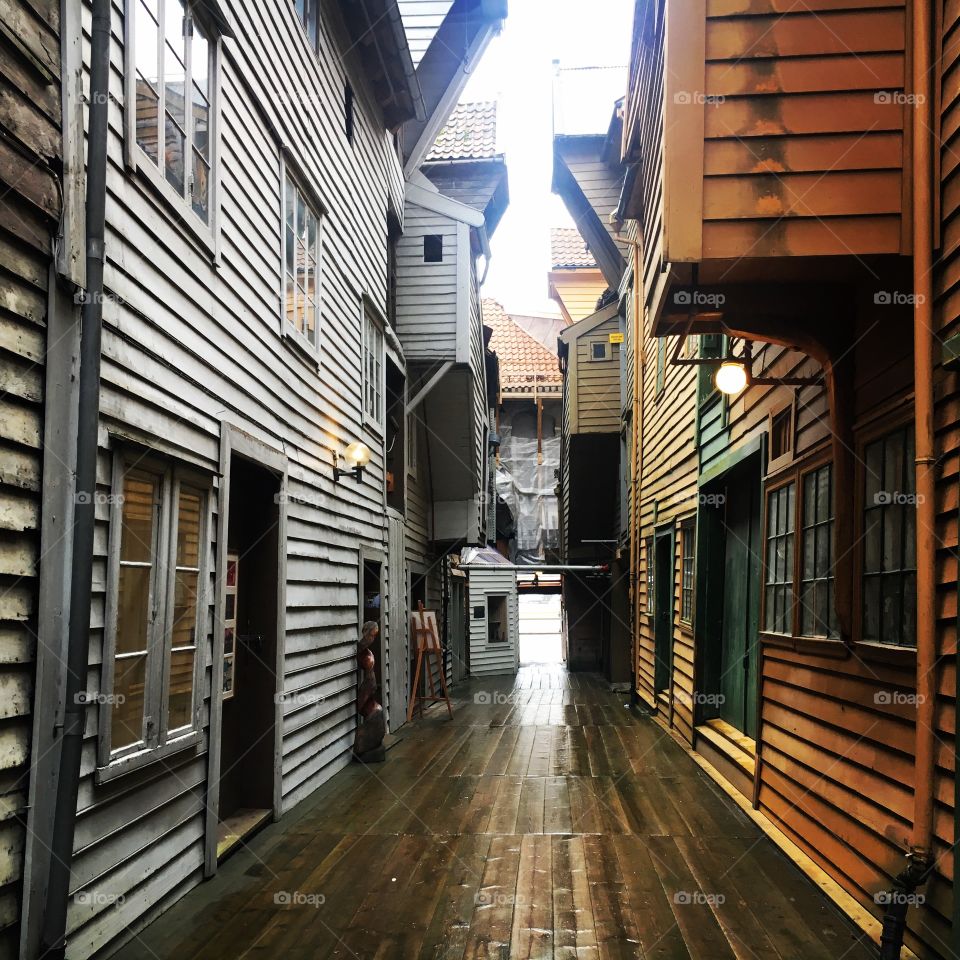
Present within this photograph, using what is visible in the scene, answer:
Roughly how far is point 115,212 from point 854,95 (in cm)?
331

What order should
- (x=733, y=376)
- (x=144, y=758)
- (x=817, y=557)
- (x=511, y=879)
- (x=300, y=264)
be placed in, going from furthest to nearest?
(x=300, y=264) < (x=733, y=376) < (x=817, y=557) < (x=511, y=879) < (x=144, y=758)

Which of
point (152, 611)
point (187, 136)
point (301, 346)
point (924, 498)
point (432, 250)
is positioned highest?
point (432, 250)

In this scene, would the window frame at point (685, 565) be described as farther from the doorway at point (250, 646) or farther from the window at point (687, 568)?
the doorway at point (250, 646)

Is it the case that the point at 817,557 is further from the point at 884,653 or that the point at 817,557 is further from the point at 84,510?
the point at 84,510

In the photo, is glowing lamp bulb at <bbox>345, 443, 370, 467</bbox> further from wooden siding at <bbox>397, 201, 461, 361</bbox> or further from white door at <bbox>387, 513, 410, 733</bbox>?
wooden siding at <bbox>397, 201, 461, 361</bbox>

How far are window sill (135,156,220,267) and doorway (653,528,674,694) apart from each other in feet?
24.3

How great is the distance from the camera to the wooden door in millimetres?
10141

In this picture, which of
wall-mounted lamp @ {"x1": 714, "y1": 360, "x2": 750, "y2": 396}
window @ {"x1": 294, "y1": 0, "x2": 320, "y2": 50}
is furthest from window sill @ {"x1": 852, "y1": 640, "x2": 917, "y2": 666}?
window @ {"x1": 294, "y1": 0, "x2": 320, "y2": 50}

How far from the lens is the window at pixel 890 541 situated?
13.0 ft

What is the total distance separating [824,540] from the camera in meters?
5.17

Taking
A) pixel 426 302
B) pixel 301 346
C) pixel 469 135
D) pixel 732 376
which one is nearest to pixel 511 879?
pixel 732 376

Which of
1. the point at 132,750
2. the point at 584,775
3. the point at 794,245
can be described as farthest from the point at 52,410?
the point at 584,775

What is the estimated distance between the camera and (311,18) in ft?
24.4

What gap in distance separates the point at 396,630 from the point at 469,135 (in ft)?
28.9
